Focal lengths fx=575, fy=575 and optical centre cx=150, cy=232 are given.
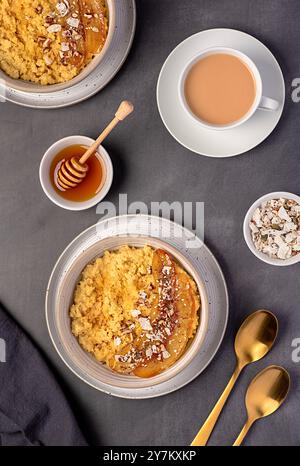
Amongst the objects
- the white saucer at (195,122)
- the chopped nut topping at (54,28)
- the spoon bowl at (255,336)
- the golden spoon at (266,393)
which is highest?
the chopped nut topping at (54,28)

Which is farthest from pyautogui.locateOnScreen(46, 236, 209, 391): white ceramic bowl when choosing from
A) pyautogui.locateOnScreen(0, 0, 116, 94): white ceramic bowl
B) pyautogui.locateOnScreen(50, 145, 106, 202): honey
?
pyautogui.locateOnScreen(0, 0, 116, 94): white ceramic bowl

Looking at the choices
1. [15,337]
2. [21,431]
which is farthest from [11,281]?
[21,431]

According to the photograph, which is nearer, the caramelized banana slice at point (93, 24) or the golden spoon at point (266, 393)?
the caramelized banana slice at point (93, 24)

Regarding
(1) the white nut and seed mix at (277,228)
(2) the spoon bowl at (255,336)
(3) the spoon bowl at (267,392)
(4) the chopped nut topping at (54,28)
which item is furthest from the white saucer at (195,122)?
(3) the spoon bowl at (267,392)

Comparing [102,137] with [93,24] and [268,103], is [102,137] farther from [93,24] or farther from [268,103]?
[268,103]

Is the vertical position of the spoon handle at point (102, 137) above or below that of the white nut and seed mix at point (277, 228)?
above

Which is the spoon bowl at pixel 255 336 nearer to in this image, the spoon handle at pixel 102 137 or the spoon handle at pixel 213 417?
the spoon handle at pixel 213 417
